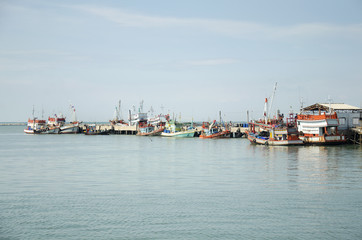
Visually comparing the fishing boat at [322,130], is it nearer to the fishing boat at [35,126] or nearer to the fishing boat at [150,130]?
the fishing boat at [150,130]

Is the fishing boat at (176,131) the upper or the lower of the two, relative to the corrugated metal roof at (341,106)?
lower

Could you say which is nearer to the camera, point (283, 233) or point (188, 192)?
point (283, 233)

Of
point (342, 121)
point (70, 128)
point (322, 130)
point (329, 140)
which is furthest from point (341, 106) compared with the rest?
point (70, 128)

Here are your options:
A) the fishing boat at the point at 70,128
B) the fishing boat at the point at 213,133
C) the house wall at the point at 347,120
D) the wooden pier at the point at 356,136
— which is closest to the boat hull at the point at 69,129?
the fishing boat at the point at 70,128

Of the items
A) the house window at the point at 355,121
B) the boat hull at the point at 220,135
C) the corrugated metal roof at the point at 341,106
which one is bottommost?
the boat hull at the point at 220,135

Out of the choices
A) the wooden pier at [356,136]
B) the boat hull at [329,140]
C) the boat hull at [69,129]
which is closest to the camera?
the boat hull at [329,140]

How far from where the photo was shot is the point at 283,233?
21328 millimetres

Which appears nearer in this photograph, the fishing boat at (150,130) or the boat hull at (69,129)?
the fishing boat at (150,130)

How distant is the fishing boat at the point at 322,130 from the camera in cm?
7488

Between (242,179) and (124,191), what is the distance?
11.4 meters

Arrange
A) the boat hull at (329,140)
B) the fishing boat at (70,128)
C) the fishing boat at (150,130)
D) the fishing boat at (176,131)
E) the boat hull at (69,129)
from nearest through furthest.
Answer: the boat hull at (329,140) → the fishing boat at (176,131) → the fishing boat at (150,130) → the boat hull at (69,129) → the fishing boat at (70,128)

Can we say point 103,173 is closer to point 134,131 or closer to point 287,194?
point 287,194

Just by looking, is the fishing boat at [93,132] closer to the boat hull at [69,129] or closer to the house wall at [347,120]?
the boat hull at [69,129]

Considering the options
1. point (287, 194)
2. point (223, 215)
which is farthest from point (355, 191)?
point (223, 215)
